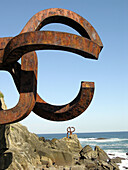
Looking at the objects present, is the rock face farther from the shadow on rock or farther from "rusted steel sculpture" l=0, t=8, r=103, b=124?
"rusted steel sculpture" l=0, t=8, r=103, b=124

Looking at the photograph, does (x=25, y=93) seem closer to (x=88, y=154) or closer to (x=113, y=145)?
(x=88, y=154)

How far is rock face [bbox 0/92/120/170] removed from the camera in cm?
479

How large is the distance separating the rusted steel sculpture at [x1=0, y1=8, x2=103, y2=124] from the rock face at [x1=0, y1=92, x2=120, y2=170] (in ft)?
5.45

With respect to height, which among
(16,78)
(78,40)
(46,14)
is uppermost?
(46,14)

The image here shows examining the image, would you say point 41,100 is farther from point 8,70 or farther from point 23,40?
point 23,40

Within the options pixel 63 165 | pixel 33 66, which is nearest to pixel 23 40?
pixel 33 66

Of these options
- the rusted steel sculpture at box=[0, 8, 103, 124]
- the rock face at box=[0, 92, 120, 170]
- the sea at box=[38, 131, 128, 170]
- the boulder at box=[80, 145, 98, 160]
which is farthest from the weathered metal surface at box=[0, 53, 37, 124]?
the sea at box=[38, 131, 128, 170]

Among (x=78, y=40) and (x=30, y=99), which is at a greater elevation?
(x=78, y=40)

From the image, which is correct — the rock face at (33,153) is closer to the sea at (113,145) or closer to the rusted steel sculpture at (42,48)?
the rusted steel sculpture at (42,48)

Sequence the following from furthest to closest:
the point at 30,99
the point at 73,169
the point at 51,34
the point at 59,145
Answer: the point at 59,145 → the point at 73,169 → the point at 30,99 → the point at 51,34

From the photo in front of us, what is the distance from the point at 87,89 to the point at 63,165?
9125 millimetres

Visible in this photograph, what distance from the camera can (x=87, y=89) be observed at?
3.16 m

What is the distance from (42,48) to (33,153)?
318 inches

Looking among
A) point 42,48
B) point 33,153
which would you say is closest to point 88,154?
point 33,153
